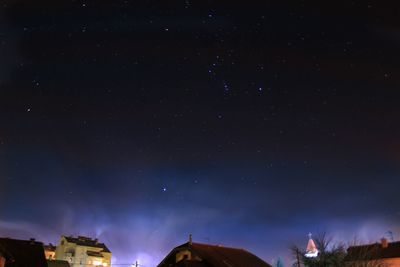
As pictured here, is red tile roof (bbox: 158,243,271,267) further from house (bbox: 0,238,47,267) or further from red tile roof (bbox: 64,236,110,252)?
red tile roof (bbox: 64,236,110,252)

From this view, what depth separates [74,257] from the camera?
113375 millimetres

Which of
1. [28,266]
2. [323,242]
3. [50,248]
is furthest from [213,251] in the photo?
[50,248]

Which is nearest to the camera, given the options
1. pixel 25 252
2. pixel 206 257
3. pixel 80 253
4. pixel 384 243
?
pixel 206 257

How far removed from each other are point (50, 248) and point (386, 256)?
93.9 meters

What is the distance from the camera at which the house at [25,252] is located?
4894cm

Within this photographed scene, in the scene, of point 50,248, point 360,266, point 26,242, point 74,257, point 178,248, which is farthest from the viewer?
point 50,248

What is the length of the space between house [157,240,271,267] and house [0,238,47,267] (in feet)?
50.7

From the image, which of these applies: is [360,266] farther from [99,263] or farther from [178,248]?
[99,263]

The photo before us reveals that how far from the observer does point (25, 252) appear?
51.1m

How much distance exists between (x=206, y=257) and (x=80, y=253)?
264 ft

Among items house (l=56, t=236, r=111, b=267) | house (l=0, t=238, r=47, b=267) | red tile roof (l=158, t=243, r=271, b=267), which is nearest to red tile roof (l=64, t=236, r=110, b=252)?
house (l=56, t=236, r=111, b=267)

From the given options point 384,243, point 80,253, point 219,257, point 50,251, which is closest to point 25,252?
point 219,257

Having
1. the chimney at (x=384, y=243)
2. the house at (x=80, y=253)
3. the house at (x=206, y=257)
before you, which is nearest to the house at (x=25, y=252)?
the house at (x=206, y=257)

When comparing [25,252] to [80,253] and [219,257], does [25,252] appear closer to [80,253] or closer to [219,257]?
[219,257]
